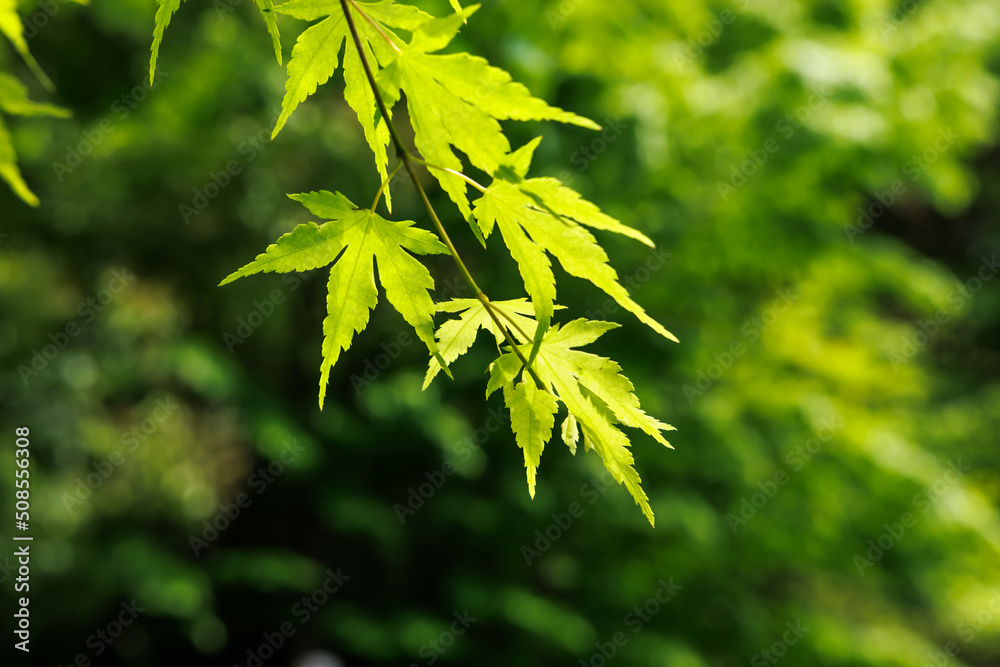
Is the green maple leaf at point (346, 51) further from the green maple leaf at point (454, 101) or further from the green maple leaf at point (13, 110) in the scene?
the green maple leaf at point (13, 110)

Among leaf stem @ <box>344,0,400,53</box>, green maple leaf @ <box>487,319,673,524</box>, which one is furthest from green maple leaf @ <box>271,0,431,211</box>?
green maple leaf @ <box>487,319,673,524</box>

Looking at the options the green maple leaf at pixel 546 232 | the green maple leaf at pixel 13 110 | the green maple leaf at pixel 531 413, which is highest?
the green maple leaf at pixel 546 232

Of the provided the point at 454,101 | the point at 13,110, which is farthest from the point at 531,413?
the point at 13,110

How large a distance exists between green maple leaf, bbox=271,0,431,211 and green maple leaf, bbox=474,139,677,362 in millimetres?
153

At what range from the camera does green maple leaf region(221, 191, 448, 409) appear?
35.0 inches

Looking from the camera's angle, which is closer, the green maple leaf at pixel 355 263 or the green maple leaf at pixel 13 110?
the green maple leaf at pixel 13 110

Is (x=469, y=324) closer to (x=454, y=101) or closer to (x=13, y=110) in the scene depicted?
(x=454, y=101)

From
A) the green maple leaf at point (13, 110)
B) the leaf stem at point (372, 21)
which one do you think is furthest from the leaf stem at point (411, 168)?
the green maple leaf at point (13, 110)

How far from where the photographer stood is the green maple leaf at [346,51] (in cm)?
90

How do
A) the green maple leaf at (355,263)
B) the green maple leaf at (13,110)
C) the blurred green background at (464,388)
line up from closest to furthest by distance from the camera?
1. the green maple leaf at (13,110)
2. the green maple leaf at (355,263)
3. the blurred green background at (464,388)

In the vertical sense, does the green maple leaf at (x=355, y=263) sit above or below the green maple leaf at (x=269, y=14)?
below

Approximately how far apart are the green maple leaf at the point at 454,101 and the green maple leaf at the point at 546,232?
0.03 metres

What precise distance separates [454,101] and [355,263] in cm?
22

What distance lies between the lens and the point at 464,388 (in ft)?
18.0
